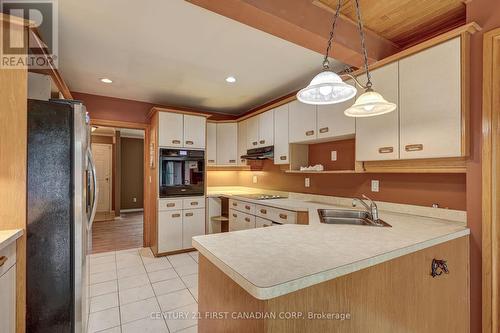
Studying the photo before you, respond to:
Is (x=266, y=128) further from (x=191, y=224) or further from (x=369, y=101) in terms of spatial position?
(x=369, y=101)

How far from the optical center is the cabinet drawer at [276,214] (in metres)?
2.52

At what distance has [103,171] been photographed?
6227 mm

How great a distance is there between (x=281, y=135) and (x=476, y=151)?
205 cm

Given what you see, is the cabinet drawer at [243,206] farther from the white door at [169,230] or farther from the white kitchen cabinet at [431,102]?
the white kitchen cabinet at [431,102]

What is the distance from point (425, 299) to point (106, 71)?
364cm

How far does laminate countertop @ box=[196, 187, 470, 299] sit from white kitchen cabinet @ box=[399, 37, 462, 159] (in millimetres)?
573

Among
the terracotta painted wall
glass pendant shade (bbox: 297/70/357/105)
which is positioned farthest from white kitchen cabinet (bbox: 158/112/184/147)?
the terracotta painted wall

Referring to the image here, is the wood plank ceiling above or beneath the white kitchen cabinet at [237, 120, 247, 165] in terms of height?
above

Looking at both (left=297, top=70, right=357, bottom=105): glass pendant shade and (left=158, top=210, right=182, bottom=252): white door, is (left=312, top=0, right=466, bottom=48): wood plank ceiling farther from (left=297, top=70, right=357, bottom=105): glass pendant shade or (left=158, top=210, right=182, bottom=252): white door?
(left=158, top=210, right=182, bottom=252): white door

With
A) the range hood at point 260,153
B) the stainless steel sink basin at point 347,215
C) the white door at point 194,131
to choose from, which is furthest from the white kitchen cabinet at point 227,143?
the stainless steel sink basin at point 347,215

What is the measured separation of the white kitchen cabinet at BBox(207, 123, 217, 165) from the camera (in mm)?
4324

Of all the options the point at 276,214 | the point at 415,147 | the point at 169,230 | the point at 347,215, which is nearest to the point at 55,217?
the point at 276,214

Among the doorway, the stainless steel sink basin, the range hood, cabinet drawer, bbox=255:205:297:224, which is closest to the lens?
the stainless steel sink basin

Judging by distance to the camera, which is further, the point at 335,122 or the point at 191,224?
the point at 191,224
